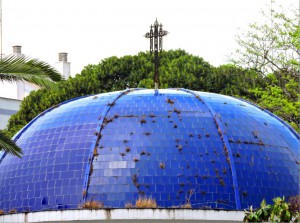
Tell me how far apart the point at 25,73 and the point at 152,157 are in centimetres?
571

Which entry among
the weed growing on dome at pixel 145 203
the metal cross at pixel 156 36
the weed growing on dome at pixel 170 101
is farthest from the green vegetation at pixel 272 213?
the metal cross at pixel 156 36

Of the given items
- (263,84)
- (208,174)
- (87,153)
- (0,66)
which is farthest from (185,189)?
(263,84)

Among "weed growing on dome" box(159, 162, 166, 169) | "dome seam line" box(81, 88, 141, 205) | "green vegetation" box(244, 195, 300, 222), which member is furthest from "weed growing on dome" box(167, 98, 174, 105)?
"green vegetation" box(244, 195, 300, 222)

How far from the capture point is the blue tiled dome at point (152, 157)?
32.4 metres

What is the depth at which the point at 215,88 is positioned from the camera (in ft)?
A: 213

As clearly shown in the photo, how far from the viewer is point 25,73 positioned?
2831cm

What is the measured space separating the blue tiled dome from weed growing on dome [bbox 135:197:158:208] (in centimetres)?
16

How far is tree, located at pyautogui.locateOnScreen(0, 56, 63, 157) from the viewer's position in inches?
1115

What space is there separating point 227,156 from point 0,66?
7.66 meters

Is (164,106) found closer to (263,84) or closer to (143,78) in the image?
(263,84)

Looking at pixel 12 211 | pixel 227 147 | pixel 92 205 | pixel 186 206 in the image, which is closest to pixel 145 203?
pixel 186 206

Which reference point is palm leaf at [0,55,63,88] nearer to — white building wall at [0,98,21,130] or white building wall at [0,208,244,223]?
white building wall at [0,208,244,223]

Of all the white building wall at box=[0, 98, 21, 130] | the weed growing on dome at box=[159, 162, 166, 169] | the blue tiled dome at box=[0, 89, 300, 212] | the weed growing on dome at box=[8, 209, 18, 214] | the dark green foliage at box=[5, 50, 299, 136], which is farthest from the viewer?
the white building wall at box=[0, 98, 21, 130]

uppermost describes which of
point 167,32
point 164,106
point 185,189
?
point 167,32
